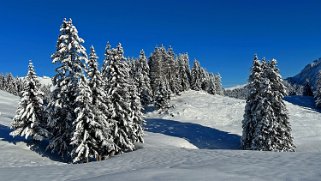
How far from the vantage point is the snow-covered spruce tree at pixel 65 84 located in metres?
33.4

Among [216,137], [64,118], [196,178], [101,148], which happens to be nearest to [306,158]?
[196,178]

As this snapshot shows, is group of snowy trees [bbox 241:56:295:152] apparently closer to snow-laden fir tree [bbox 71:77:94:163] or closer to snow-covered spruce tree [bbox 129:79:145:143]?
snow-covered spruce tree [bbox 129:79:145:143]

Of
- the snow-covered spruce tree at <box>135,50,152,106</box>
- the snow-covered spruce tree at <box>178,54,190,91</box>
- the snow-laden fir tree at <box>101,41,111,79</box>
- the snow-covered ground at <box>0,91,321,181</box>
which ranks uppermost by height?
the snow-covered spruce tree at <box>178,54,190,91</box>

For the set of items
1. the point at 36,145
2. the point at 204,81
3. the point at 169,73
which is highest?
the point at 204,81

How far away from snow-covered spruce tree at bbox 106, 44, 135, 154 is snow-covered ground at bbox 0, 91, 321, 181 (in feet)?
8.65

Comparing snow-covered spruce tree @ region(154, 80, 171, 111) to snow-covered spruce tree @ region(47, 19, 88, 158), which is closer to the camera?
snow-covered spruce tree @ region(47, 19, 88, 158)

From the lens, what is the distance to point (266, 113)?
44.1m

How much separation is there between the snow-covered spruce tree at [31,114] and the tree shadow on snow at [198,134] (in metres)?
27.1

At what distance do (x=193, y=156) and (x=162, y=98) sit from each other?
53535mm

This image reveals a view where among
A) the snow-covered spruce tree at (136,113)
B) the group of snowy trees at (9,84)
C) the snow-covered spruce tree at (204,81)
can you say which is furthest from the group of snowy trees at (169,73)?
the group of snowy trees at (9,84)

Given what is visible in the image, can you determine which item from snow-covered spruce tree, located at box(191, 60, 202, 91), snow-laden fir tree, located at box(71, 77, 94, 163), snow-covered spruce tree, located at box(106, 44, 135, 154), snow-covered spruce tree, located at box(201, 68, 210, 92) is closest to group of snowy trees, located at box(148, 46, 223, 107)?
snow-covered spruce tree, located at box(191, 60, 202, 91)

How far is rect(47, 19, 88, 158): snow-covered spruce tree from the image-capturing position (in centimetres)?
3341

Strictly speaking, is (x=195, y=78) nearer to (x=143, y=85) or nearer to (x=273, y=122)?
(x=143, y=85)

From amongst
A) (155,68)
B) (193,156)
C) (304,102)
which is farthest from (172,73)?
(193,156)
